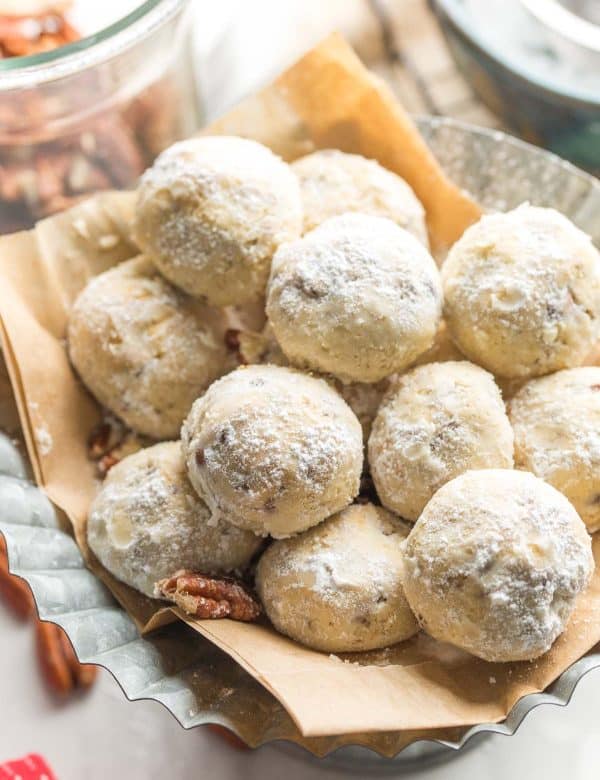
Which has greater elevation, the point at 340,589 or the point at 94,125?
the point at 94,125

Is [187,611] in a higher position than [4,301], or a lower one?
lower

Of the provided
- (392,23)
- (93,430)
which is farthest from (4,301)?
(392,23)

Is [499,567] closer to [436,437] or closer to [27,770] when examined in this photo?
[436,437]

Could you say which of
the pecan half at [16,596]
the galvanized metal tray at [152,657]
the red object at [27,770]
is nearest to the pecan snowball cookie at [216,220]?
the galvanized metal tray at [152,657]

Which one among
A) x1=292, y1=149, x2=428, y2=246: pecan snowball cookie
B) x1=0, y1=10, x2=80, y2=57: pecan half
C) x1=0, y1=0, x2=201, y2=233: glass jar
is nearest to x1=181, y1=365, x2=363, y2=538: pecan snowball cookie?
x1=292, y1=149, x2=428, y2=246: pecan snowball cookie

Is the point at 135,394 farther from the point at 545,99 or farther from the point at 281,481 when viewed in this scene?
the point at 545,99

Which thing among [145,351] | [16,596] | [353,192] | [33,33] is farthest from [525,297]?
[33,33]

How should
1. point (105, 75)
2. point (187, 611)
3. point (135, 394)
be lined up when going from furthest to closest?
1. point (105, 75)
2. point (135, 394)
3. point (187, 611)
